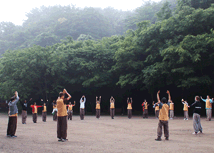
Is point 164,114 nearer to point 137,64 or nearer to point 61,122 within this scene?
point 61,122

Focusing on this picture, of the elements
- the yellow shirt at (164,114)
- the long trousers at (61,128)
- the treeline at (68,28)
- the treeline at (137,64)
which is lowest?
the long trousers at (61,128)

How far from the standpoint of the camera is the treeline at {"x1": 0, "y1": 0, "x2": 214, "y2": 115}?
75.5ft

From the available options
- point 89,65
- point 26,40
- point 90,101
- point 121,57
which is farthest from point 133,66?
point 26,40

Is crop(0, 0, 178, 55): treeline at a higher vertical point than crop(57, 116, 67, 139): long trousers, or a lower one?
higher

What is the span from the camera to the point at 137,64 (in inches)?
1080

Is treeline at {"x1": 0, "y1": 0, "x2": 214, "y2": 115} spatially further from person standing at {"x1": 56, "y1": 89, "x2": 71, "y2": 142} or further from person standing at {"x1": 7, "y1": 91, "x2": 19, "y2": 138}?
person standing at {"x1": 7, "y1": 91, "x2": 19, "y2": 138}

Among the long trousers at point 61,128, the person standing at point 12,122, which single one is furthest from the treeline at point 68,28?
the long trousers at point 61,128

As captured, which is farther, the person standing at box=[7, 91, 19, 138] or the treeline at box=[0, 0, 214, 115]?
the treeline at box=[0, 0, 214, 115]

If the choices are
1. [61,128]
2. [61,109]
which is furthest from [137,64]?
[61,128]

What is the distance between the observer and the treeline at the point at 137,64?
23000 mm

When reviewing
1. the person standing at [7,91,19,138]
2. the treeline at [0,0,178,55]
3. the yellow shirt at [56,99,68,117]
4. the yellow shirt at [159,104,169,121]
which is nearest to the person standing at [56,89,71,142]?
the yellow shirt at [56,99,68,117]

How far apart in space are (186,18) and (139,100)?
16661mm

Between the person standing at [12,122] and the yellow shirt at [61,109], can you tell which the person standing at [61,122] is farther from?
the person standing at [12,122]

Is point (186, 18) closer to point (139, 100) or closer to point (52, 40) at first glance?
point (139, 100)
